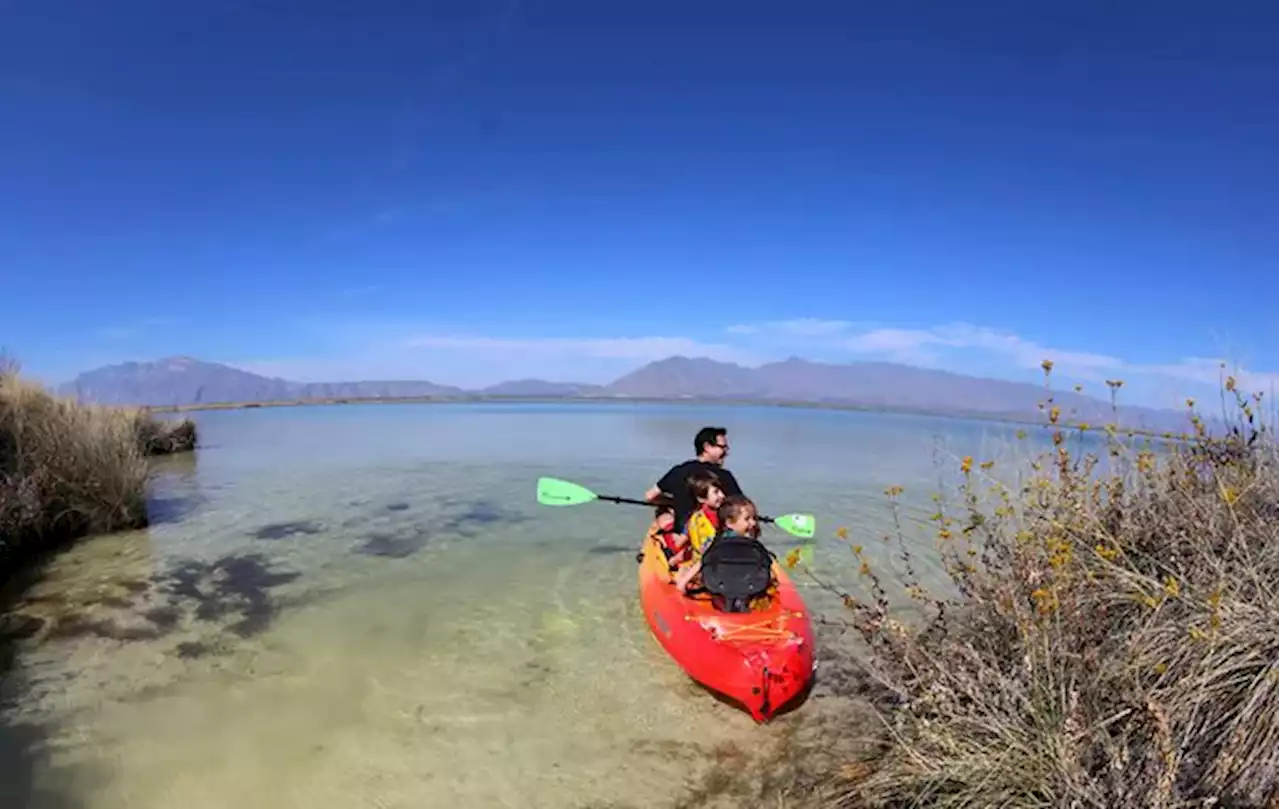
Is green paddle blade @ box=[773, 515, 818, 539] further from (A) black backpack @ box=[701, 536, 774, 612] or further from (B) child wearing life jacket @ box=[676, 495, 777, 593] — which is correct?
(A) black backpack @ box=[701, 536, 774, 612]

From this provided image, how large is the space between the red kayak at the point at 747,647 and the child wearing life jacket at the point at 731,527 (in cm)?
18

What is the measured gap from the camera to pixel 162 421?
25.5 meters

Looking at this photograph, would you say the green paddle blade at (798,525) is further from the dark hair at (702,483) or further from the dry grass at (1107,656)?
the dry grass at (1107,656)

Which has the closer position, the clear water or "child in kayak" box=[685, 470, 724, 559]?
the clear water

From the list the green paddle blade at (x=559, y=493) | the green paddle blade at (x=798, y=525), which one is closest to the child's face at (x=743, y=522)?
the green paddle blade at (x=798, y=525)

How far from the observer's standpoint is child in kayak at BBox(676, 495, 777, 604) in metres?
6.46

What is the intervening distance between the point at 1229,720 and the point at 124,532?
14.4m

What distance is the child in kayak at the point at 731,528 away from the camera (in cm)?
646

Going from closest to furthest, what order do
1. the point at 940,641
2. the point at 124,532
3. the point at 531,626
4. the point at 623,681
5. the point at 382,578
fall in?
the point at 940,641 → the point at 623,681 → the point at 531,626 → the point at 382,578 → the point at 124,532

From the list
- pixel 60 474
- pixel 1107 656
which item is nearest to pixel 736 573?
pixel 1107 656

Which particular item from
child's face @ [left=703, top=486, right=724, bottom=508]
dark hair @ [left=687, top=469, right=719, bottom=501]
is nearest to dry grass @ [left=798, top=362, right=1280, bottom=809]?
child's face @ [left=703, top=486, right=724, bottom=508]

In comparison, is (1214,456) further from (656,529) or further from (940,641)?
(656,529)

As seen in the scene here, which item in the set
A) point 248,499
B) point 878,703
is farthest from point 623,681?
point 248,499

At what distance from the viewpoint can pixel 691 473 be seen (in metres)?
8.48
